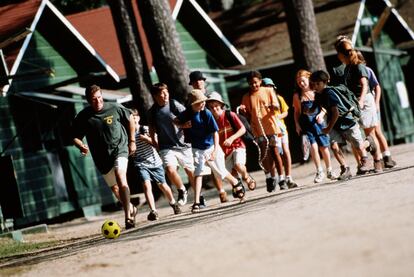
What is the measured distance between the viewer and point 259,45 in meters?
32.2

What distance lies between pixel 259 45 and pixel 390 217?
24850 mm

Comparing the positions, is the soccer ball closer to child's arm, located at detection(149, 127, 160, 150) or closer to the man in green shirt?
the man in green shirt

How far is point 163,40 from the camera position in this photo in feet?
67.3

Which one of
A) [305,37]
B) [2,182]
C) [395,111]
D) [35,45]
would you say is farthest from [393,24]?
[2,182]

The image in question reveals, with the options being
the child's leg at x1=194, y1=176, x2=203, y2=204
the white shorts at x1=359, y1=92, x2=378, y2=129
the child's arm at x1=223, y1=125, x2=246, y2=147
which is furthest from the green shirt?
the white shorts at x1=359, y1=92, x2=378, y2=129

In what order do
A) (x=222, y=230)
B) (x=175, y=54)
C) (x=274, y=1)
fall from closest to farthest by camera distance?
(x=222, y=230) < (x=175, y=54) < (x=274, y=1)

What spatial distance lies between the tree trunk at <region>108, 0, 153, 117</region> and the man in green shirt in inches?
321

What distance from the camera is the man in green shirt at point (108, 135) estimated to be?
12656 millimetres

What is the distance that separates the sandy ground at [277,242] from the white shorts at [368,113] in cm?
100

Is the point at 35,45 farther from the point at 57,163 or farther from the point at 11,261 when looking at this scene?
the point at 11,261

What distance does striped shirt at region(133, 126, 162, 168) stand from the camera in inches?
560

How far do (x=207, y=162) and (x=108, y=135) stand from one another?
1.52 m

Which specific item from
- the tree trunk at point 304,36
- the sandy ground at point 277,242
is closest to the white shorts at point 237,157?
the sandy ground at point 277,242

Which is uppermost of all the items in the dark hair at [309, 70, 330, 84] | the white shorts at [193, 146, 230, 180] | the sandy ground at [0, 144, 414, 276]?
the dark hair at [309, 70, 330, 84]
